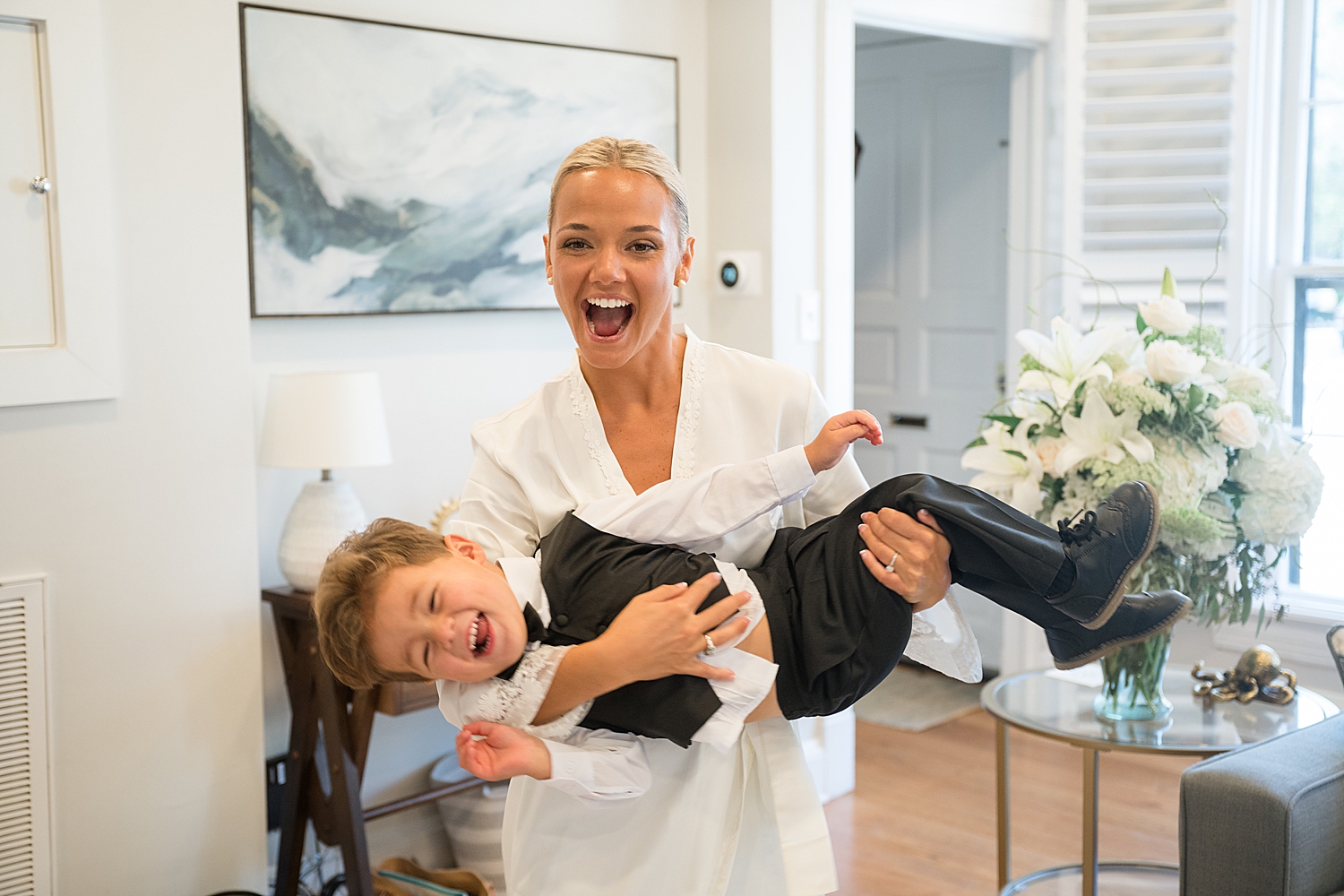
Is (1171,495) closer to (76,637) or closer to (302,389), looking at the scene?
(302,389)

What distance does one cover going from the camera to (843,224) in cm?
361

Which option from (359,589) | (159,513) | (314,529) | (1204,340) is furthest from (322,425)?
(1204,340)

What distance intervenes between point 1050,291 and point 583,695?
10.3ft

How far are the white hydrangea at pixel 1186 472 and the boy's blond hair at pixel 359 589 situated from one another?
1.37 m

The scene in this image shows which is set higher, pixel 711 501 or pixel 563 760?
pixel 711 501

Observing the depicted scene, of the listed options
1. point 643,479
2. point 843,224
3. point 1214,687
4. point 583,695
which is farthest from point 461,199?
point 1214,687

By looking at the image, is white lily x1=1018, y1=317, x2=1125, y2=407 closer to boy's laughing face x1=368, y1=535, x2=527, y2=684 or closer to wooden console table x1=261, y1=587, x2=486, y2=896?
boy's laughing face x1=368, y1=535, x2=527, y2=684

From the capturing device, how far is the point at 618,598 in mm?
1513

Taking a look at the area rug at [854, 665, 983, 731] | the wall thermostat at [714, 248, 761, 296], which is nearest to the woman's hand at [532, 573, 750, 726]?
the wall thermostat at [714, 248, 761, 296]

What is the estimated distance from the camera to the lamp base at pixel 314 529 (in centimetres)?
264

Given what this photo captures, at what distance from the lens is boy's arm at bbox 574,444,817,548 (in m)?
1.50

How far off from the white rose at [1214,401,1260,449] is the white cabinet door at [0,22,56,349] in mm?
2215

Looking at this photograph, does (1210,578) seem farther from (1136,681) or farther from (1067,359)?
(1067,359)

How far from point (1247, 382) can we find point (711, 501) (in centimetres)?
131
